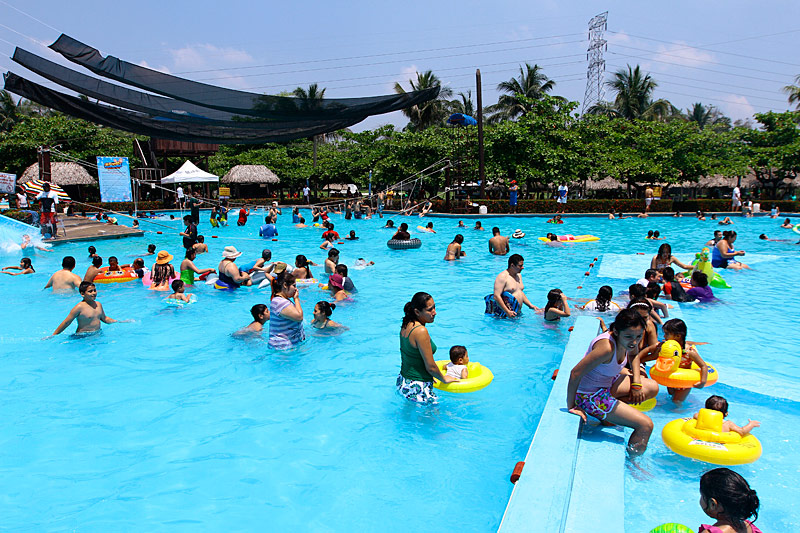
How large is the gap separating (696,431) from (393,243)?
52.9 ft

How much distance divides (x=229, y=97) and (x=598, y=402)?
377 inches

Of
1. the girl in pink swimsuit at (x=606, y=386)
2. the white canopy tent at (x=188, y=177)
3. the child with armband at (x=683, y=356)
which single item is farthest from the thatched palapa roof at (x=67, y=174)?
the girl in pink swimsuit at (x=606, y=386)

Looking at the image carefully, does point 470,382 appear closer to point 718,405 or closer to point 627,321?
point 718,405

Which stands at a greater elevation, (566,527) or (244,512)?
(566,527)

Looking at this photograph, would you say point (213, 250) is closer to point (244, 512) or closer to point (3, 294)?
point (3, 294)

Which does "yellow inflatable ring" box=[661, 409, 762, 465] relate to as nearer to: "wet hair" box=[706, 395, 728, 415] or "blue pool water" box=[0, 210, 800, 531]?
"wet hair" box=[706, 395, 728, 415]

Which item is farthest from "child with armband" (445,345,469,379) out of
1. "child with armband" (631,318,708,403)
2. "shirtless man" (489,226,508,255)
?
"shirtless man" (489,226,508,255)

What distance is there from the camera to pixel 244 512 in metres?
4.76

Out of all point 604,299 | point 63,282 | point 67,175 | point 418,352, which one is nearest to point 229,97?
point 63,282

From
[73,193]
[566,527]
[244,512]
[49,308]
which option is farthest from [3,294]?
[73,193]

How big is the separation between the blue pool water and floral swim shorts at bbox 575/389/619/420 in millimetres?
736

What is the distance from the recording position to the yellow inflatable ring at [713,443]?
464cm

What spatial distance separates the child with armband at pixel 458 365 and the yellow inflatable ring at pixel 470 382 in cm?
6

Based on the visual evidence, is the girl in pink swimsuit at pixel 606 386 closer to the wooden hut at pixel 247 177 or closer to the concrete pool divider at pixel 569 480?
the concrete pool divider at pixel 569 480
